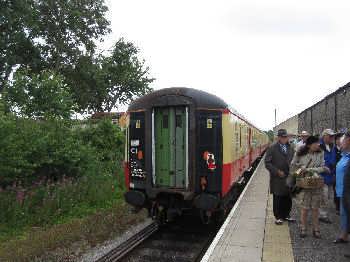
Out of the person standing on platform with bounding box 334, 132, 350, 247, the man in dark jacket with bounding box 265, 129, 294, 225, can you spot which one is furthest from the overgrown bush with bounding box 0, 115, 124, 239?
the person standing on platform with bounding box 334, 132, 350, 247

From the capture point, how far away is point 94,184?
1112 centimetres

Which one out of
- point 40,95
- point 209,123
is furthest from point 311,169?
point 40,95

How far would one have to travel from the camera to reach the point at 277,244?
6.00m

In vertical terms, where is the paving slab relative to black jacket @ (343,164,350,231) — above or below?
below

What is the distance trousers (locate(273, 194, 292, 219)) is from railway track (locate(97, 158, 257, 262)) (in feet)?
4.96

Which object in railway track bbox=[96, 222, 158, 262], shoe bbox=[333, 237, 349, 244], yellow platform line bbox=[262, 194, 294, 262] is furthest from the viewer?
railway track bbox=[96, 222, 158, 262]

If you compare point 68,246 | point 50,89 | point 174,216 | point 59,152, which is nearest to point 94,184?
point 59,152

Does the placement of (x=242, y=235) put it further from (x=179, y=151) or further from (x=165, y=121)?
(x=165, y=121)

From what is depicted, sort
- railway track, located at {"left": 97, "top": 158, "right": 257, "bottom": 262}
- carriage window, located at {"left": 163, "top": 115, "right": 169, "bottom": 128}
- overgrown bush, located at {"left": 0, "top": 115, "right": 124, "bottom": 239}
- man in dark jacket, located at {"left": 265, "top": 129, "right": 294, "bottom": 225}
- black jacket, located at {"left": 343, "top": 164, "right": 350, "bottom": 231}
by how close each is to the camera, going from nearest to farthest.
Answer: black jacket, located at {"left": 343, "top": 164, "right": 350, "bottom": 231}
railway track, located at {"left": 97, "top": 158, "right": 257, "bottom": 262}
man in dark jacket, located at {"left": 265, "top": 129, "right": 294, "bottom": 225}
carriage window, located at {"left": 163, "top": 115, "right": 169, "bottom": 128}
overgrown bush, located at {"left": 0, "top": 115, "right": 124, "bottom": 239}

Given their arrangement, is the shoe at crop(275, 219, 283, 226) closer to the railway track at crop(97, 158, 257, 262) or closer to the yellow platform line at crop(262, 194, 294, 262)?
the yellow platform line at crop(262, 194, 294, 262)

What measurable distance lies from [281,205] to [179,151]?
92.3 inches

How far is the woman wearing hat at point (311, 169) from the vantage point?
6199 millimetres

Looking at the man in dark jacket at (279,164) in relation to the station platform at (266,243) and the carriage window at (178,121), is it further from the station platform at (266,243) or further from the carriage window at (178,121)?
the carriage window at (178,121)

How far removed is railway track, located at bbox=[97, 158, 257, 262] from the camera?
6527 millimetres
